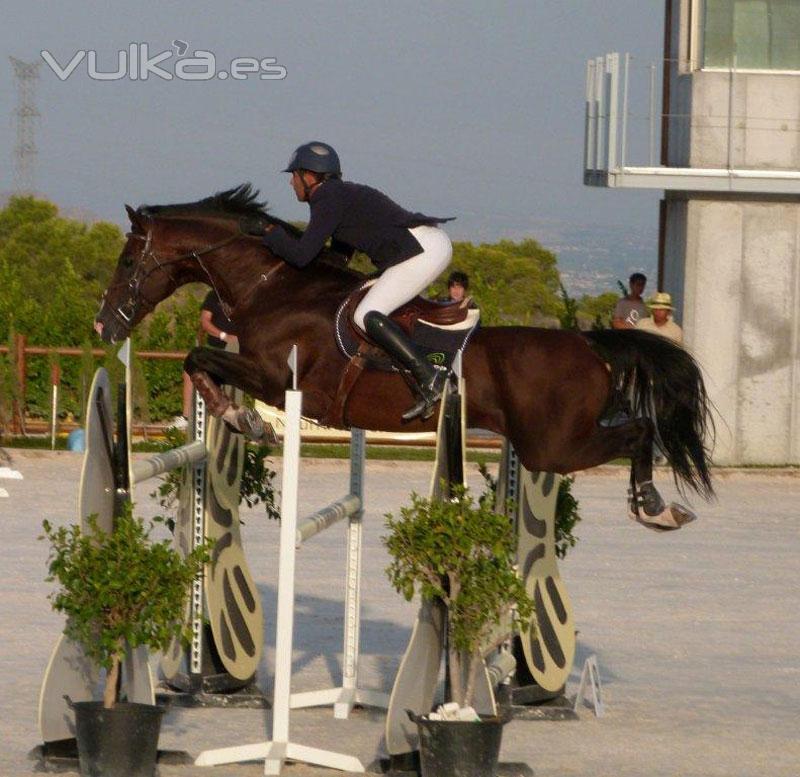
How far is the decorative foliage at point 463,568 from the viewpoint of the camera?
643cm

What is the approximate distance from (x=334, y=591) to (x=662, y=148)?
440 inches

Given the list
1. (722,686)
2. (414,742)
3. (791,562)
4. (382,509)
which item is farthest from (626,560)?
(414,742)

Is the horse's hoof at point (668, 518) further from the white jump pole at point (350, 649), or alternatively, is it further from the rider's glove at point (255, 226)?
the rider's glove at point (255, 226)

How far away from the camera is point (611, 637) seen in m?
9.79

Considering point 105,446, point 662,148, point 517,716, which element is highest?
point 662,148

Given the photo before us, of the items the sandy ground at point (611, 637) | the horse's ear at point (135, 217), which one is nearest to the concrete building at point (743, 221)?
the sandy ground at point (611, 637)

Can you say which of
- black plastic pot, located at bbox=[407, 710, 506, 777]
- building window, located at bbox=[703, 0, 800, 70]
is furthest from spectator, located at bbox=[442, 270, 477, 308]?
black plastic pot, located at bbox=[407, 710, 506, 777]

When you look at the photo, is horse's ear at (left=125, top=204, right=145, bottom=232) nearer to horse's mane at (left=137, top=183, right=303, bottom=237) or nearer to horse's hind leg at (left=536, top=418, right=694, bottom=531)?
horse's mane at (left=137, top=183, right=303, bottom=237)

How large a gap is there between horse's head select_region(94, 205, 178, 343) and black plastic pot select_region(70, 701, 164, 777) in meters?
2.00

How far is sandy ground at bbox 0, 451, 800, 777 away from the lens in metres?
7.16

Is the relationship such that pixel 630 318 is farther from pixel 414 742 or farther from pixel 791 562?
pixel 414 742

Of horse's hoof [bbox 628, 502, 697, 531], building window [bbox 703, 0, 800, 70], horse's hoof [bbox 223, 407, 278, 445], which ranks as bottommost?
horse's hoof [bbox 628, 502, 697, 531]

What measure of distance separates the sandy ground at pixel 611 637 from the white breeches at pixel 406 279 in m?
1.76

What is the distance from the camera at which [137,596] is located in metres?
6.39
